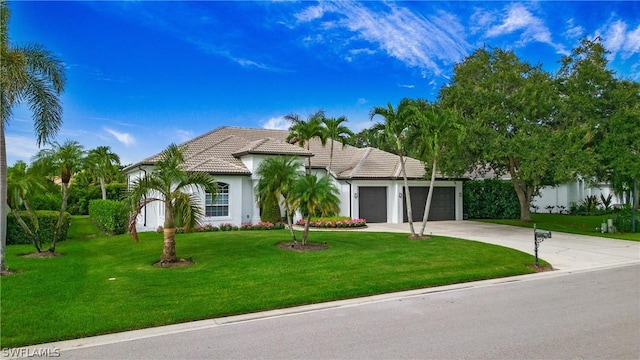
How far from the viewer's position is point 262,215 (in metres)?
20.9

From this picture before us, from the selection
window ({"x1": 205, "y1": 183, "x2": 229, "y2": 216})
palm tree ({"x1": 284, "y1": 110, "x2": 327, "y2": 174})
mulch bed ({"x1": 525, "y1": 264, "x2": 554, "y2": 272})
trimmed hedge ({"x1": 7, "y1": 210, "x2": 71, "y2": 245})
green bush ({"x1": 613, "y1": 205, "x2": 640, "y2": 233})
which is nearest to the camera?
mulch bed ({"x1": 525, "y1": 264, "x2": 554, "y2": 272})

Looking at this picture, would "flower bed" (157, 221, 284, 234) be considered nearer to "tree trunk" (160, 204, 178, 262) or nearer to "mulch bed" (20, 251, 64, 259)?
"mulch bed" (20, 251, 64, 259)

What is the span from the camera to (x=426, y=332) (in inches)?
243

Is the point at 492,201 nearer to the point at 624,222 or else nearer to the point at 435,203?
the point at 435,203

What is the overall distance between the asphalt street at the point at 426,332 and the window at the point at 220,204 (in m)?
13.6

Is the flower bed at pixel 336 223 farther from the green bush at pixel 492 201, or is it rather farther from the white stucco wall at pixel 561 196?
the white stucco wall at pixel 561 196

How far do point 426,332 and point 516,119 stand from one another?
15.9 meters

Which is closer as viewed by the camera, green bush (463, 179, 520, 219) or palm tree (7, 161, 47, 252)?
palm tree (7, 161, 47, 252)

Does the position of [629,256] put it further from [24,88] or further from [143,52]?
[143,52]

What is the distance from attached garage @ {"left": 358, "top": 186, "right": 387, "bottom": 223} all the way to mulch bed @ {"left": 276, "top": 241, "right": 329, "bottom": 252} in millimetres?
10214

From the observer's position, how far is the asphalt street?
5.36 m

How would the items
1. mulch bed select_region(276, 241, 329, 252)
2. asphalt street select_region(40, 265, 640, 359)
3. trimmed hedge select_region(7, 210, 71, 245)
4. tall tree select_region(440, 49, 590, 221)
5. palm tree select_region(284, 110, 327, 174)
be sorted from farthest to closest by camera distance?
palm tree select_region(284, 110, 327, 174) → tall tree select_region(440, 49, 590, 221) → trimmed hedge select_region(7, 210, 71, 245) → mulch bed select_region(276, 241, 329, 252) → asphalt street select_region(40, 265, 640, 359)

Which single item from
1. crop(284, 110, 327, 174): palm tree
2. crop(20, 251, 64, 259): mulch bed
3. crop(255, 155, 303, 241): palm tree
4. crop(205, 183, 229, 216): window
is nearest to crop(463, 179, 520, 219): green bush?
crop(284, 110, 327, 174): palm tree

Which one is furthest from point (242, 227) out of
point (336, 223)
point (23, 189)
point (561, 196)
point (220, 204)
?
point (561, 196)
